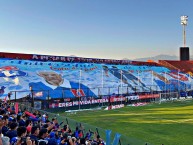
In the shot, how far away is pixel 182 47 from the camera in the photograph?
263 ft

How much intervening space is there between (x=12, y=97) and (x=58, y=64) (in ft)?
54.8

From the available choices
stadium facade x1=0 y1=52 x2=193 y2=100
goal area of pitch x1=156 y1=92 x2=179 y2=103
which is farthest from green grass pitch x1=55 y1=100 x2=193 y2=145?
goal area of pitch x1=156 y1=92 x2=179 y2=103

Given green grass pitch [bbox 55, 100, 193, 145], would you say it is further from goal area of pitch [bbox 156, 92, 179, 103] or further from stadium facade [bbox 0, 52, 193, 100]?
goal area of pitch [bbox 156, 92, 179, 103]

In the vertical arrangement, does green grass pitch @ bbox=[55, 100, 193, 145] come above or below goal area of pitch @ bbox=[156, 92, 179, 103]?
below

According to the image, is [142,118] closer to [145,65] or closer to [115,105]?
[115,105]

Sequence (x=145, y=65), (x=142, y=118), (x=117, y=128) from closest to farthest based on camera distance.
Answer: (x=117, y=128)
(x=142, y=118)
(x=145, y=65)

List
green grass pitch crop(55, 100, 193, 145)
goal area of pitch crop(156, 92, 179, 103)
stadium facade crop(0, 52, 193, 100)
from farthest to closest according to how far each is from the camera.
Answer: goal area of pitch crop(156, 92, 179, 103) < stadium facade crop(0, 52, 193, 100) < green grass pitch crop(55, 100, 193, 145)

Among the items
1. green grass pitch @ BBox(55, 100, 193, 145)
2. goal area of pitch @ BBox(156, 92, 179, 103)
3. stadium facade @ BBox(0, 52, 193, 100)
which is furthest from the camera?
goal area of pitch @ BBox(156, 92, 179, 103)

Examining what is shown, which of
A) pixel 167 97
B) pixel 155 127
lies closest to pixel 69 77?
pixel 167 97

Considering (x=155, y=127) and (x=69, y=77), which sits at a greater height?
(x=69, y=77)

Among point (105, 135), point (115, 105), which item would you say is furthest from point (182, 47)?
point (105, 135)

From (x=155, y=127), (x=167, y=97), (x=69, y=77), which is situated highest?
(x=69, y=77)

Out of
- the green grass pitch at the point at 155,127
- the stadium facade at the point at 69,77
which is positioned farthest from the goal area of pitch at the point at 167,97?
the green grass pitch at the point at 155,127

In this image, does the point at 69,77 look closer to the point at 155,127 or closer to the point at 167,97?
the point at 167,97
